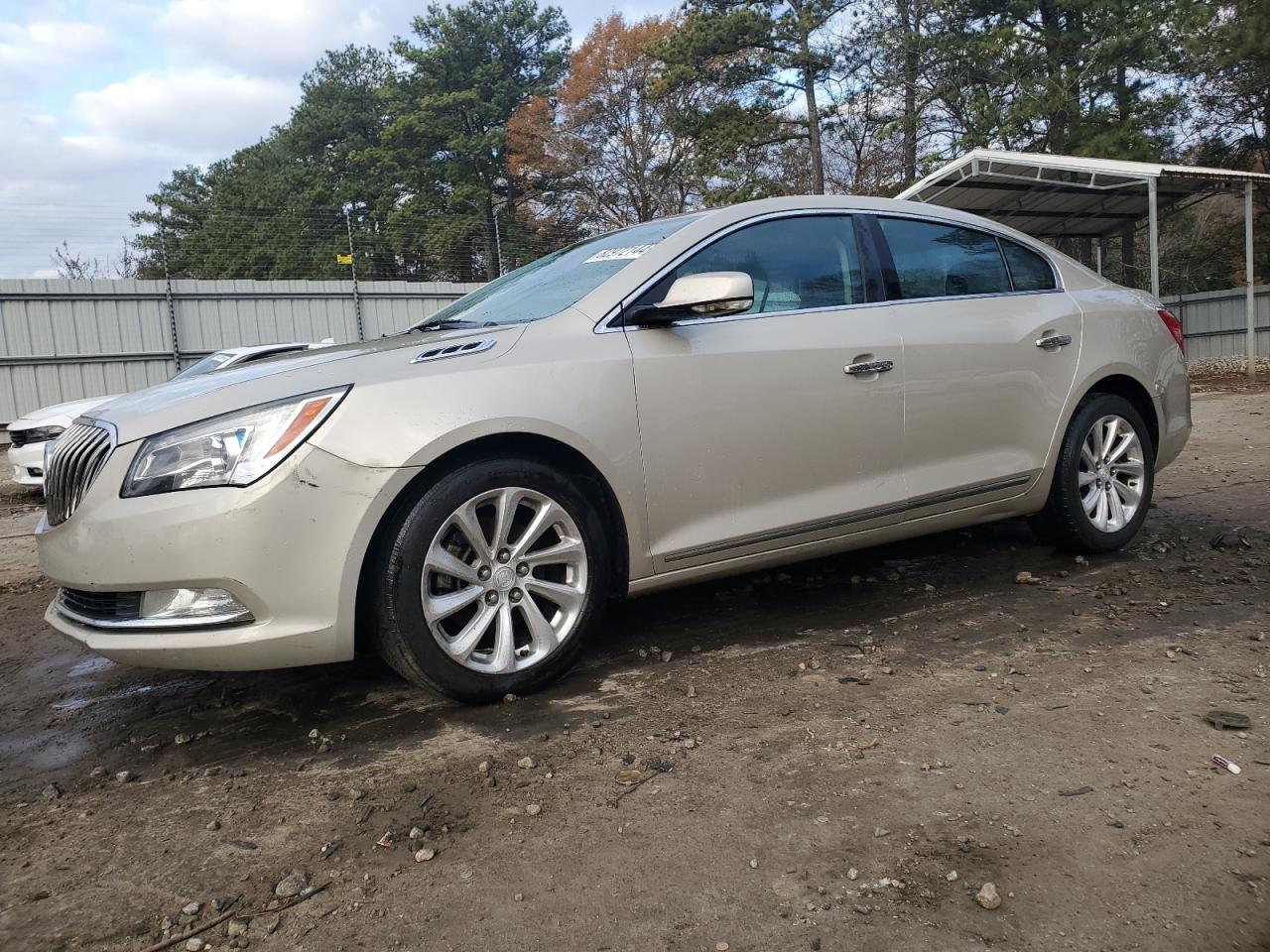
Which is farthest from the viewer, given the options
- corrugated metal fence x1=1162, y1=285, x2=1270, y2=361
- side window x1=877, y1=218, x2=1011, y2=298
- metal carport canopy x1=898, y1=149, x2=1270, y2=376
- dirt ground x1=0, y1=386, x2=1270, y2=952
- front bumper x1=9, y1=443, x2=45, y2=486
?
corrugated metal fence x1=1162, y1=285, x2=1270, y2=361

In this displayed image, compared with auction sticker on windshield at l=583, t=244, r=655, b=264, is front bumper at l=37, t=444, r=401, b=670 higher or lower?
lower

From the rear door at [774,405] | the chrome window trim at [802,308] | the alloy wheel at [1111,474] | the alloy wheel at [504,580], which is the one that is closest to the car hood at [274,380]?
the chrome window trim at [802,308]

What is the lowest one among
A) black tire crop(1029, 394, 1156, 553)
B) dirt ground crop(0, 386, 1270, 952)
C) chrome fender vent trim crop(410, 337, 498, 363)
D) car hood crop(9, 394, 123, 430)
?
dirt ground crop(0, 386, 1270, 952)

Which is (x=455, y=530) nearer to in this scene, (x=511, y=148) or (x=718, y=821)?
(x=718, y=821)

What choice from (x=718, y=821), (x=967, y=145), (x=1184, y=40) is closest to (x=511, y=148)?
(x=967, y=145)

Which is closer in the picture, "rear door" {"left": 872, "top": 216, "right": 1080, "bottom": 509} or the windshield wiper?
the windshield wiper

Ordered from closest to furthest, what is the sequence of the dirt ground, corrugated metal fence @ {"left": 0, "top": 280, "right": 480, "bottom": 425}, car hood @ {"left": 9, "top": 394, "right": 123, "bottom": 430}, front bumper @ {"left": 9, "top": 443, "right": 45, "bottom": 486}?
the dirt ground, front bumper @ {"left": 9, "top": 443, "right": 45, "bottom": 486}, car hood @ {"left": 9, "top": 394, "right": 123, "bottom": 430}, corrugated metal fence @ {"left": 0, "top": 280, "right": 480, "bottom": 425}

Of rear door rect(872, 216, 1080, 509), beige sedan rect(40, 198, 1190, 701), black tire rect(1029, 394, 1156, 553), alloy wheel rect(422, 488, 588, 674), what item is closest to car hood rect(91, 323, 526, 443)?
beige sedan rect(40, 198, 1190, 701)

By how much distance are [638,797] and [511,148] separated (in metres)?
33.9

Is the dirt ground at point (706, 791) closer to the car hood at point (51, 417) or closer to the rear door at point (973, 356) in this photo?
the rear door at point (973, 356)

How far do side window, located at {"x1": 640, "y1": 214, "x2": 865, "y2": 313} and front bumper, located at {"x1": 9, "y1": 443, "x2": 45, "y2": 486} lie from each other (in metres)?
7.24

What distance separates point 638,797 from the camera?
231 centimetres

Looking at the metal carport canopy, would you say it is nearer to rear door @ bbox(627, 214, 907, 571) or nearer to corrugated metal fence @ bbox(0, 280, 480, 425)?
corrugated metal fence @ bbox(0, 280, 480, 425)

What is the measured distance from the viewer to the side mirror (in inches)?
120
